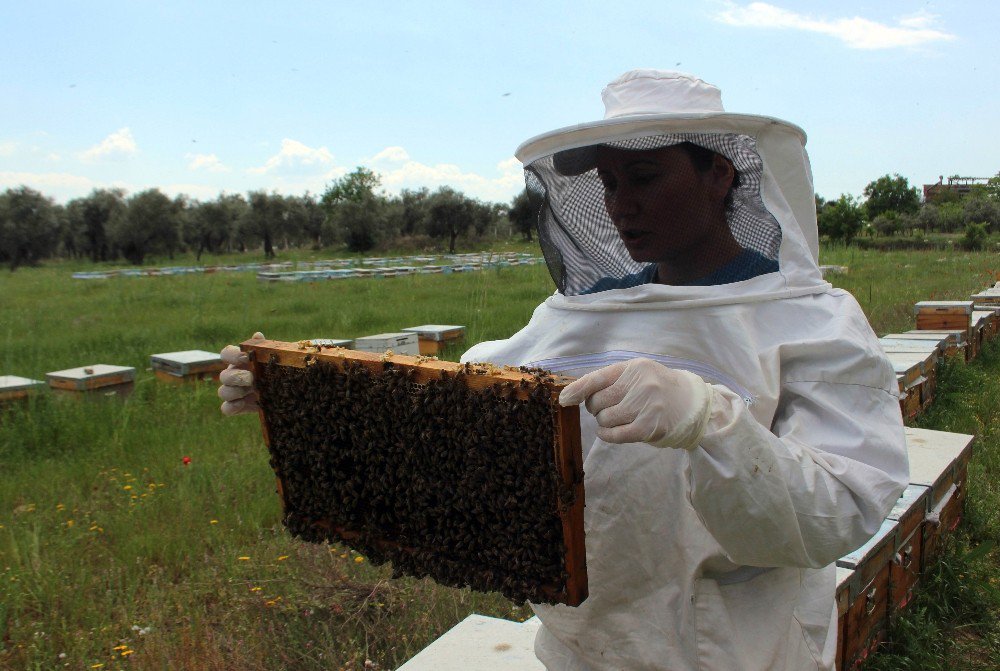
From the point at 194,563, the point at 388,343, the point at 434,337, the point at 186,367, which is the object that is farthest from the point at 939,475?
the point at 186,367

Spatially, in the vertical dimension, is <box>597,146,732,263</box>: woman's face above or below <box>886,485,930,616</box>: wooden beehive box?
above

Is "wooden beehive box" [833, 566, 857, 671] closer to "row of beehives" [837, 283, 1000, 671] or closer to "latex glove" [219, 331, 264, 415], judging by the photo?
"row of beehives" [837, 283, 1000, 671]

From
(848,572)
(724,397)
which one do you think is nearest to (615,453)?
(724,397)

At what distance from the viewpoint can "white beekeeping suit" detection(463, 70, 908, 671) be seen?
1224mm

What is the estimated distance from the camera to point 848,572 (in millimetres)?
2865

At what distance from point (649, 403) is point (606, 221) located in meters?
0.66

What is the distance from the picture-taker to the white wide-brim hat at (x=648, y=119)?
1.45 metres

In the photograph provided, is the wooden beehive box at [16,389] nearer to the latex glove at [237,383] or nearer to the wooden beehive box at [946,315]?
the latex glove at [237,383]

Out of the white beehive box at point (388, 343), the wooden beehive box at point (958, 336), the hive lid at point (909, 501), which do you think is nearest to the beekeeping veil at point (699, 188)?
the hive lid at point (909, 501)

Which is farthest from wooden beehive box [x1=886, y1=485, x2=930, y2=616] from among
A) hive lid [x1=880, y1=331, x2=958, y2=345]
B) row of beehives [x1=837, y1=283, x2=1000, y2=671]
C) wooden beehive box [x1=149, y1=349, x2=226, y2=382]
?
wooden beehive box [x1=149, y1=349, x2=226, y2=382]

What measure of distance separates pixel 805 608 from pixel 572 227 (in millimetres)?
1013

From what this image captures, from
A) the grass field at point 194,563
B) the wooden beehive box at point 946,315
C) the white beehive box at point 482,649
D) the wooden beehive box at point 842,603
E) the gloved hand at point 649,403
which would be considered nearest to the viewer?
the gloved hand at point 649,403

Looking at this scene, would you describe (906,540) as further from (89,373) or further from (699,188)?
(89,373)

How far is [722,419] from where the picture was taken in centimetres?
121
